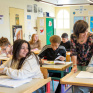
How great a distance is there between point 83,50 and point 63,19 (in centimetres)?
815

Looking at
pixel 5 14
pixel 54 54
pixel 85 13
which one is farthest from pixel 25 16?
pixel 54 54

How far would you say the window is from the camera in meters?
10.4

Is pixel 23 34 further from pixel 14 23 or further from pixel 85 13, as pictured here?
pixel 85 13

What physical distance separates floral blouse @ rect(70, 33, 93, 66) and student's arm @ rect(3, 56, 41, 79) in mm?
579

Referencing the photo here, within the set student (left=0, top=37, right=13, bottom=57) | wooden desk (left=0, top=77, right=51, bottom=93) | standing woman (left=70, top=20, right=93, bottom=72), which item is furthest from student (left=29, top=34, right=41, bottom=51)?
wooden desk (left=0, top=77, right=51, bottom=93)

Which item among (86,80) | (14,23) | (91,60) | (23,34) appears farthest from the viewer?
(23,34)

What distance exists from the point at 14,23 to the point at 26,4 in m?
1.14

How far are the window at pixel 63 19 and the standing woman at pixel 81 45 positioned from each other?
7961mm

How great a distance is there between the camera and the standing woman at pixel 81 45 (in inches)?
90.4

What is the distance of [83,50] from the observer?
2477mm

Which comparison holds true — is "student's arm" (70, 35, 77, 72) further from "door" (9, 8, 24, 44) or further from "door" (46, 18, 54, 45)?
"door" (46, 18, 54, 45)

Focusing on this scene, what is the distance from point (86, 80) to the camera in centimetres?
206

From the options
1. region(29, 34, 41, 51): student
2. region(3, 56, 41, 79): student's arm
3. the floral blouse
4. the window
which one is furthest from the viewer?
the window

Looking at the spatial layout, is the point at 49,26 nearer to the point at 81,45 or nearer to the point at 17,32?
the point at 17,32
